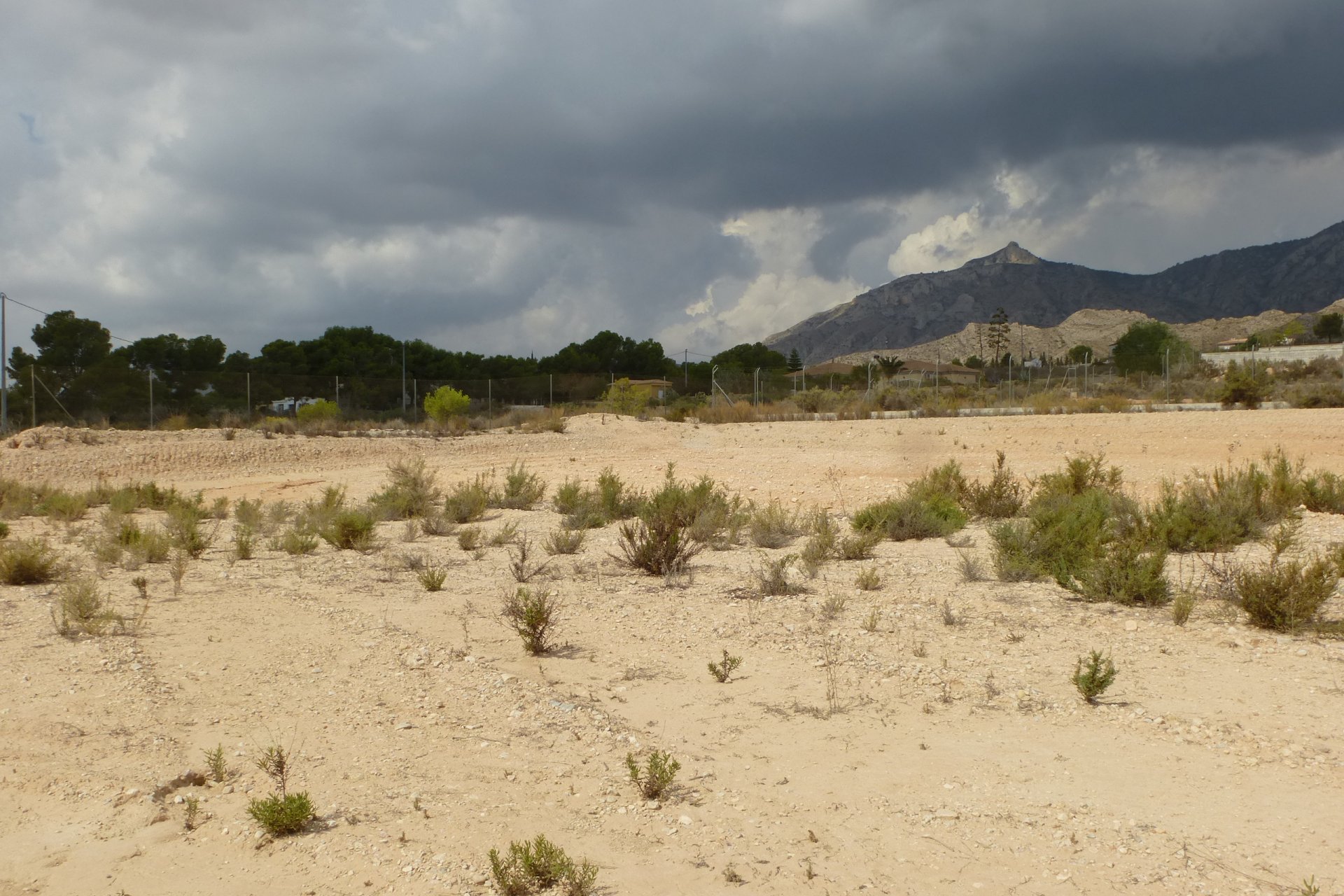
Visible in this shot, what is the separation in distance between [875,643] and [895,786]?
8.55ft

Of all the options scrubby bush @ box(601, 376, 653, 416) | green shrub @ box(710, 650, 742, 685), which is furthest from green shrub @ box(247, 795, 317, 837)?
scrubby bush @ box(601, 376, 653, 416)

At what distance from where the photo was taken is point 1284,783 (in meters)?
→ 4.86

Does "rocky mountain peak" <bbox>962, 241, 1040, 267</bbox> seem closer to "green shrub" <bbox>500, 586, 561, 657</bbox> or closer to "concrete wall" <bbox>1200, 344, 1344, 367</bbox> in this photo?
"concrete wall" <bbox>1200, 344, 1344, 367</bbox>

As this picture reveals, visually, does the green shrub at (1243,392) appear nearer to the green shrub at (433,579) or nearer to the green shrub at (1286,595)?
the green shrub at (1286,595)

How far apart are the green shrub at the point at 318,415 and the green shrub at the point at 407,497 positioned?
1509cm

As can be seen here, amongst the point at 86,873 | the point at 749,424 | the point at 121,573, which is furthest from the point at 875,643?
the point at 749,424

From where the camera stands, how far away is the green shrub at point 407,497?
16812 mm

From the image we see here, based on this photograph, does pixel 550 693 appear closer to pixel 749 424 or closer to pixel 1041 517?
pixel 1041 517

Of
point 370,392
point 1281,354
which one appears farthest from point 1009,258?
point 370,392

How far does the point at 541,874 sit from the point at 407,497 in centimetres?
1395

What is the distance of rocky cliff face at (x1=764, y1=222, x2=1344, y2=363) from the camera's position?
146 meters

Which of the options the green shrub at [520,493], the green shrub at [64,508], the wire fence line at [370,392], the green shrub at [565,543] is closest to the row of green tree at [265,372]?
the wire fence line at [370,392]

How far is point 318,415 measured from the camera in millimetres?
36219

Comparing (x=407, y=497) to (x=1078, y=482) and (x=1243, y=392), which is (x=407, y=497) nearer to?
(x=1078, y=482)
